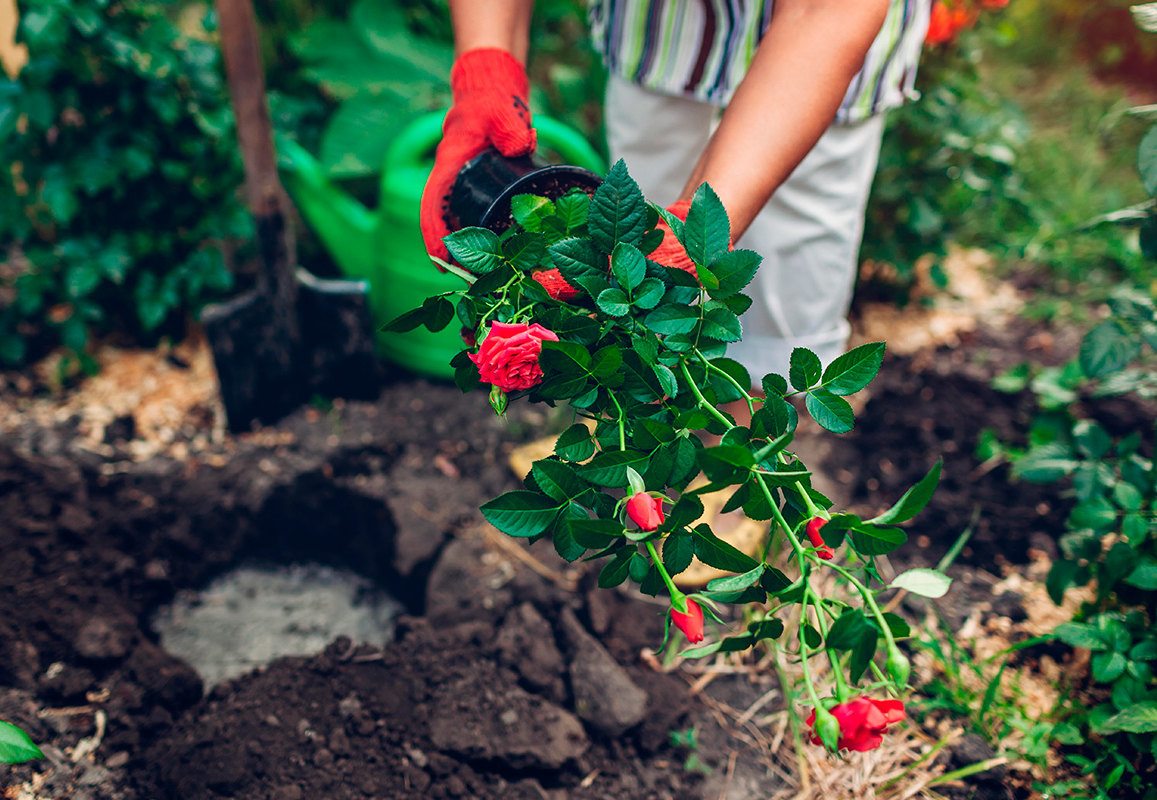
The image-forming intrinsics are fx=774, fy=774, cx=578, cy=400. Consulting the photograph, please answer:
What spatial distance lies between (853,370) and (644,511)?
1.00 feet

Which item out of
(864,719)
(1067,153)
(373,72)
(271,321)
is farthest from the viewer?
(1067,153)

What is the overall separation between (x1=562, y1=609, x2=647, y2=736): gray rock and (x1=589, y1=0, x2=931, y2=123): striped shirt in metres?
1.09

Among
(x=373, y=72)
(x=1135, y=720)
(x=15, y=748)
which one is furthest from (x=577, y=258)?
(x=373, y=72)

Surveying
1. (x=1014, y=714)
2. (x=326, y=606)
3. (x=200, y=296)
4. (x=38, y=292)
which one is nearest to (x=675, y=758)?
(x=1014, y=714)

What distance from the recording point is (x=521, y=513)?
0.89 meters

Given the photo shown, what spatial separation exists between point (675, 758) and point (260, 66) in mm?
1883

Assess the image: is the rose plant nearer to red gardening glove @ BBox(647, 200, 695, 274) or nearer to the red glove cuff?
red gardening glove @ BBox(647, 200, 695, 274)

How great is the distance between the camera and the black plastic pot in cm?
104

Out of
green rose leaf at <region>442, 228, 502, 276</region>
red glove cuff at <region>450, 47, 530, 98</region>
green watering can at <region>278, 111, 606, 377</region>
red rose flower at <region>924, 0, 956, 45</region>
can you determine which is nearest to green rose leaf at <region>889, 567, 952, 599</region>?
green rose leaf at <region>442, 228, 502, 276</region>

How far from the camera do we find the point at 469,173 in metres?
1.20

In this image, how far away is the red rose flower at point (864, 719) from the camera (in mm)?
739

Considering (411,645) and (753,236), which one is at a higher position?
(753,236)

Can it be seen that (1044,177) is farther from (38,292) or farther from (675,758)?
(38,292)

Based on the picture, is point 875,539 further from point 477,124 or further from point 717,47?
point 717,47
